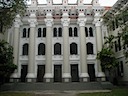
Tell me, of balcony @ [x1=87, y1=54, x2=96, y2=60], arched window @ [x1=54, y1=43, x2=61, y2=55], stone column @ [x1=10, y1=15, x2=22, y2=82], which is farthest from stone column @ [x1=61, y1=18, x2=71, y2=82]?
stone column @ [x1=10, y1=15, x2=22, y2=82]

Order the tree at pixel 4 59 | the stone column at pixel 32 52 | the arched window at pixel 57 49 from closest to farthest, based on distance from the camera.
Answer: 1. the tree at pixel 4 59
2. the stone column at pixel 32 52
3. the arched window at pixel 57 49

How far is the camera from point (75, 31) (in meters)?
30.3

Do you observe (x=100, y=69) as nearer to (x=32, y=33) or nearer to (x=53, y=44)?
(x=53, y=44)

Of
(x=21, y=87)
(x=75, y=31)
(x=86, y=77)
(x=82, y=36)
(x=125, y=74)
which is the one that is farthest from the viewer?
(x=75, y=31)

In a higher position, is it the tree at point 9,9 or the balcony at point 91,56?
the tree at point 9,9

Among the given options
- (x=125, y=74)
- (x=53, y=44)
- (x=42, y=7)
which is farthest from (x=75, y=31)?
(x=125, y=74)

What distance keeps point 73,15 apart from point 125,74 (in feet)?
43.8

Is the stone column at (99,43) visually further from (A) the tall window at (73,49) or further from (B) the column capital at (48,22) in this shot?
(B) the column capital at (48,22)

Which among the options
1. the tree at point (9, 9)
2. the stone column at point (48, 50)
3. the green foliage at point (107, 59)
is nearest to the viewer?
the tree at point (9, 9)

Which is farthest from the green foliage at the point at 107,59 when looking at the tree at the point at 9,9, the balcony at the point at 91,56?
the tree at the point at 9,9

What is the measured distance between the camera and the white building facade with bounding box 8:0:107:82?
27.3 meters

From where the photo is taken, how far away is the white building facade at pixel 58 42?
2728 cm

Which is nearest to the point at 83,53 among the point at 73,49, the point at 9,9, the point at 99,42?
the point at 73,49

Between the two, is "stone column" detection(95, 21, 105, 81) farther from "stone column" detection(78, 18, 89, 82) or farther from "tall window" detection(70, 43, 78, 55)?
"tall window" detection(70, 43, 78, 55)
